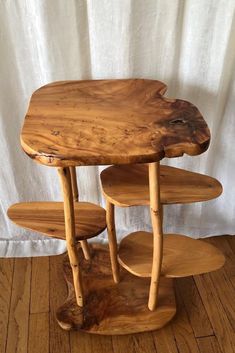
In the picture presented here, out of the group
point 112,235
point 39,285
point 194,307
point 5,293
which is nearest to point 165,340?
point 194,307

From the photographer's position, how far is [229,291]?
54.2 inches

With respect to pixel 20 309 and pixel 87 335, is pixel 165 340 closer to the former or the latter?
pixel 87 335

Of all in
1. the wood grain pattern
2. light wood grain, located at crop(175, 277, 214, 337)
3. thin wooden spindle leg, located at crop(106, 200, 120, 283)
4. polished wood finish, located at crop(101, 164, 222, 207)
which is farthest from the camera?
light wood grain, located at crop(175, 277, 214, 337)

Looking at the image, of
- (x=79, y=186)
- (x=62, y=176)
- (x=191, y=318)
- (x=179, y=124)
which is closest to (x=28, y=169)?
(x=79, y=186)

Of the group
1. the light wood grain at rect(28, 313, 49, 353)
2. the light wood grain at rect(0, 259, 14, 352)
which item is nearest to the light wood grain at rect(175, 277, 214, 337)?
the light wood grain at rect(28, 313, 49, 353)

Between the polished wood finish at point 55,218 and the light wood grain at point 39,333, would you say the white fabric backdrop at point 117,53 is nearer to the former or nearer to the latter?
the polished wood finish at point 55,218

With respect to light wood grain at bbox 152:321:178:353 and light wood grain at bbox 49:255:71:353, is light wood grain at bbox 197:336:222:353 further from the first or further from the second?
light wood grain at bbox 49:255:71:353

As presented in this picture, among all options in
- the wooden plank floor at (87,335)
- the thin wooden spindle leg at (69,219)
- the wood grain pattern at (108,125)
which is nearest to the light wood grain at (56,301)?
the wooden plank floor at (87,335)

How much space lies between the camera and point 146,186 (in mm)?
1082

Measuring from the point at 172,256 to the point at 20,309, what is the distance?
59cm

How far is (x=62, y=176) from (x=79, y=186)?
1.80 ft

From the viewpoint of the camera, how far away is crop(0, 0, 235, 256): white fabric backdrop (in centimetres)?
104

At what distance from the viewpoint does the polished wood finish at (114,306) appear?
1.22 metres

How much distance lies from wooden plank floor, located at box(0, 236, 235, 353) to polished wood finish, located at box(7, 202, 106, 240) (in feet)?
1.18
